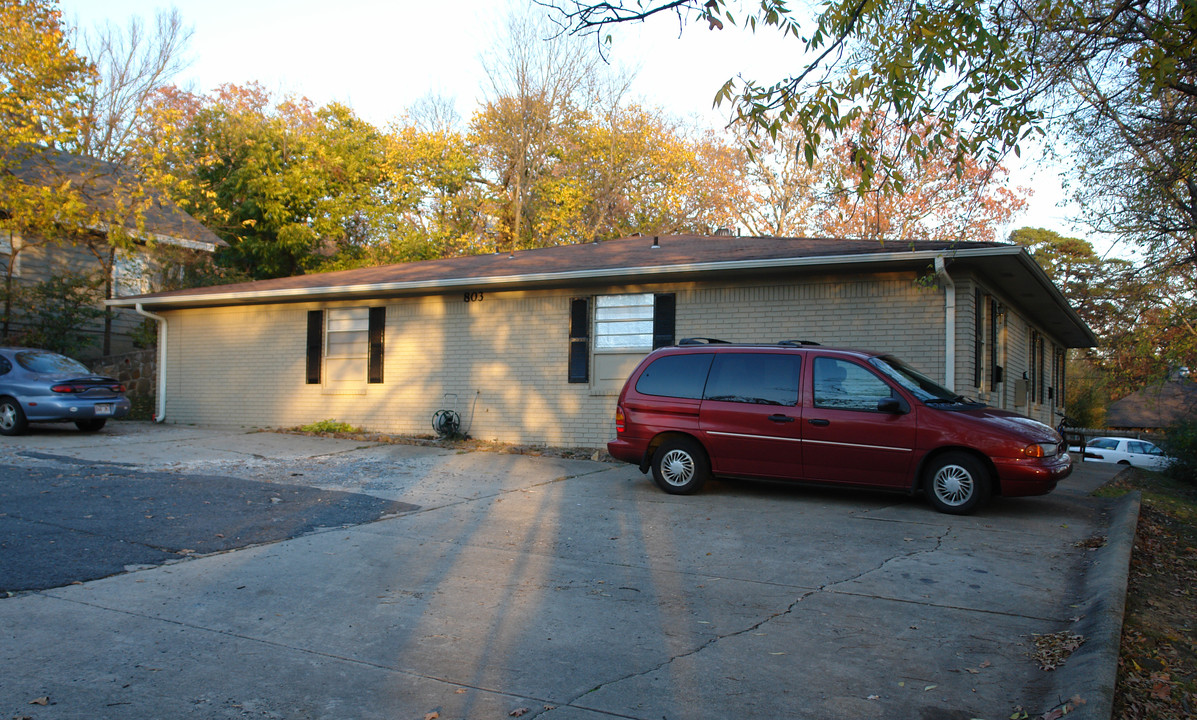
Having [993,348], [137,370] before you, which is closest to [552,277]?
[993,348]

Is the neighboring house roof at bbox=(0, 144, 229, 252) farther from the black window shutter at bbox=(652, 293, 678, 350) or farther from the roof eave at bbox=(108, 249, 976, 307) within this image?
the black window shutter at bbox=(652, 293, 678, 350)

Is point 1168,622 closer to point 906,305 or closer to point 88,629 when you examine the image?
point 88,629

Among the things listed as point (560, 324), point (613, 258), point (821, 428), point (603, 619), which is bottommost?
point (603, 619)

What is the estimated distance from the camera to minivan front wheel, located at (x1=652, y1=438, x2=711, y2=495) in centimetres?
945

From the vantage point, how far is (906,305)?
1179 cm

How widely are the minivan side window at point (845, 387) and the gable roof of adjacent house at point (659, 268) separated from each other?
2896mm

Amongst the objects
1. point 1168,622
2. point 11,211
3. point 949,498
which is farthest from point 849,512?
point 11,211

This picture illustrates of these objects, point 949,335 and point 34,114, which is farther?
point 34,114

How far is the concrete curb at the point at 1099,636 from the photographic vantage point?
3.60 metres

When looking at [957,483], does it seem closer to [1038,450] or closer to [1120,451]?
[1038,450]

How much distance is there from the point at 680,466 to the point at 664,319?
4.37 metres

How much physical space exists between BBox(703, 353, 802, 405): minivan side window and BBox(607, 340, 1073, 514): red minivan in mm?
11

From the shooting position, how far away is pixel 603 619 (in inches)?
199

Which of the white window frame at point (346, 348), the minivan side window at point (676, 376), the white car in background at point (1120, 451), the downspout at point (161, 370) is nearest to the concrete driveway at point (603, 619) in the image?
the minivan side window at point (676, 376)
